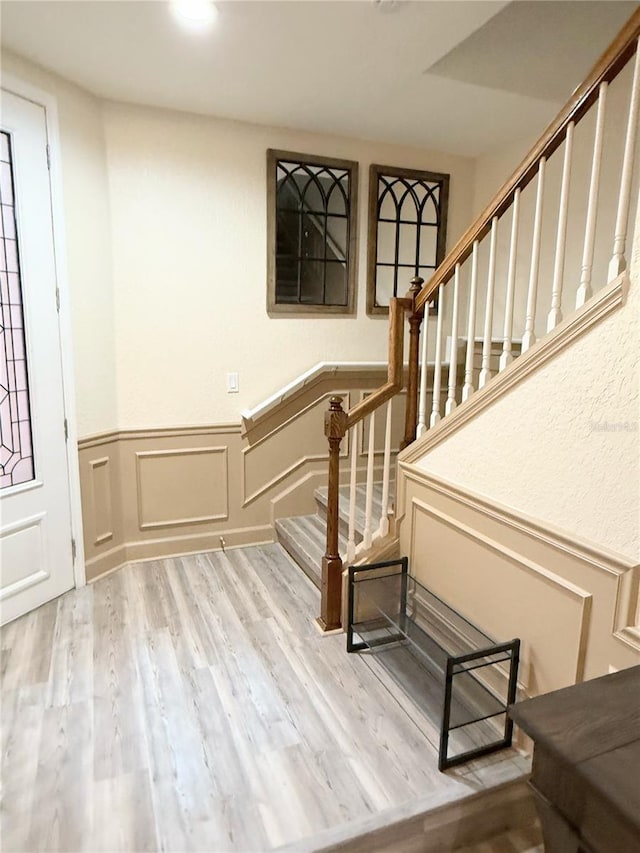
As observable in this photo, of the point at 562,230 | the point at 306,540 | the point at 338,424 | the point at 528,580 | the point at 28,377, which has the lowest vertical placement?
the point at 306,540

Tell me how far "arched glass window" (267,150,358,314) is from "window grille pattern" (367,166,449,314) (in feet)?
0.65

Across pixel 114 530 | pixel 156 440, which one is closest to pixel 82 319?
pixel 156 440

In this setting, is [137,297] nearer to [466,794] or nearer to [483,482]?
[483,482]

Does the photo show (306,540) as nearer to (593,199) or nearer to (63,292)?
(63,292)

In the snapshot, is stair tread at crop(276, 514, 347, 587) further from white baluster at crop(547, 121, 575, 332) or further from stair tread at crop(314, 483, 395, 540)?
white baluster at crop(547, 121, 575, 332)

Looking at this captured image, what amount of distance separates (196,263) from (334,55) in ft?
4.47

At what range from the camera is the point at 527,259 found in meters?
3.41

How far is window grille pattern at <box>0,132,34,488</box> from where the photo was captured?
2488 millimetres

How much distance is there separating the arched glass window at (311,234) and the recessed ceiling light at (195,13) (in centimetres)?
117

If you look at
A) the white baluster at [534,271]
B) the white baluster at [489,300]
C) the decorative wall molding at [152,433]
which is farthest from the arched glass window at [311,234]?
the white baluster at [534,271]

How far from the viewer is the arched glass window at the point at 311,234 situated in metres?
3.42

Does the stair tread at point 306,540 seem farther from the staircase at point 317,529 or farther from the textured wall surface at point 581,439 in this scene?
the textured wall surface at point 581,439

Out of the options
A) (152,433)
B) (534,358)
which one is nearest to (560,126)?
(534,358)

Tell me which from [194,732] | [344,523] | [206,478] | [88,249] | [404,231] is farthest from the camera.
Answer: [404,231]
